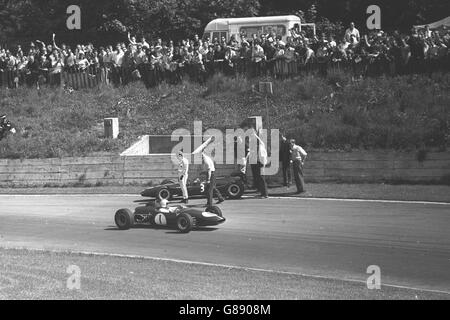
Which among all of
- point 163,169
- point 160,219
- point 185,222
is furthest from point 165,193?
point 185,222

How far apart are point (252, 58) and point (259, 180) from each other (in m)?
9.78

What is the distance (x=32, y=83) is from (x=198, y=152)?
40.5 feet

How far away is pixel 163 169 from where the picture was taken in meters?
26.2

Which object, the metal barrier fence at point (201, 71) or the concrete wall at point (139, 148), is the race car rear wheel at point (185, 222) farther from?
the metal barrier fence at point (201, 71)

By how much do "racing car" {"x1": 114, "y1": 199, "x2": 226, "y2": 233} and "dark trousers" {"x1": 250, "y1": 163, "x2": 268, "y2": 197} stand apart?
475 centimetres

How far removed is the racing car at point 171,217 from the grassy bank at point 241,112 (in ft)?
31.1

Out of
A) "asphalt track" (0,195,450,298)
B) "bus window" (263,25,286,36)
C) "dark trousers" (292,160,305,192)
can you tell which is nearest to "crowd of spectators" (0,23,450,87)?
"bus window" (263,25,286,36)

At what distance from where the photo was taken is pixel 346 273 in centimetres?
1354

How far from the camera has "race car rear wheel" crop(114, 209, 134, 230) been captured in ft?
59.5

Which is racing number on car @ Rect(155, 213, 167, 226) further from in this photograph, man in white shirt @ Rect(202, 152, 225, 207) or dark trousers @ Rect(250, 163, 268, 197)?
dark trousers @ Rect(250, 163, 268, 197)

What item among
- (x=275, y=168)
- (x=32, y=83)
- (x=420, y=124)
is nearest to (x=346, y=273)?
(x=275, y=168)

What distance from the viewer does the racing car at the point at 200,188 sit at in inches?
882

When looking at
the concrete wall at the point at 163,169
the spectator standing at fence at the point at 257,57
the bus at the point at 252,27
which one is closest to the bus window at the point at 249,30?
the bus at the point at 252,27

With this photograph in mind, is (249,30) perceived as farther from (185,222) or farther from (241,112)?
(185,222)
